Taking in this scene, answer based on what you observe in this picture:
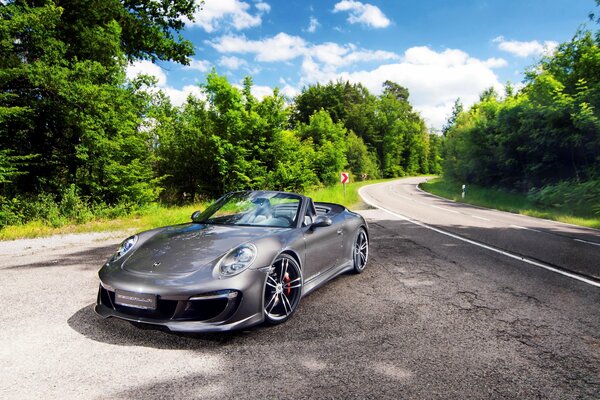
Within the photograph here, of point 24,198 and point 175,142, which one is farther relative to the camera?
point 175,142

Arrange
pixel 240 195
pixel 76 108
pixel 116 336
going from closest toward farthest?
pixel 116 336
pixel 240 195
pixel 76 108

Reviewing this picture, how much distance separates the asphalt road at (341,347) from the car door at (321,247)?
1.18 ft

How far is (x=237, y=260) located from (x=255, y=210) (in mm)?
1250

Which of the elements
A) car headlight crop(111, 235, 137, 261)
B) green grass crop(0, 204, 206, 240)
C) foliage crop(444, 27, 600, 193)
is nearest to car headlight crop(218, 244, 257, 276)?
car headlight crop(111, 235, 137, 261)

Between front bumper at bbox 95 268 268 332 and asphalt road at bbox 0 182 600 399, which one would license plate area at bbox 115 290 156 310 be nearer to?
front bumper at bbox 95 268 268 332

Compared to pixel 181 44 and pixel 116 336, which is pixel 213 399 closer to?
pixel 116 336

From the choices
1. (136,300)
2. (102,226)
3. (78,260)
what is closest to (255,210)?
(136,300)

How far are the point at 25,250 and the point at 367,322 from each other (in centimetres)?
707

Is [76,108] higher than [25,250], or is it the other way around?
[76,108]

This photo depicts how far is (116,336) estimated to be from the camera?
3.29 m

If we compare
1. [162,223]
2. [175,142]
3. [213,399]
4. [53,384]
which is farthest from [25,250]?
[175,142]

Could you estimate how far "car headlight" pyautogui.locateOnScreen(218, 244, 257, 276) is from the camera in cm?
332

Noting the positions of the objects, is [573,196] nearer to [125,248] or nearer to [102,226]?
[102,226]

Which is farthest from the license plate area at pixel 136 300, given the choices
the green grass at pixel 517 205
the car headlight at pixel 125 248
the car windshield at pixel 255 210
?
the green grass at pixel 517 205
